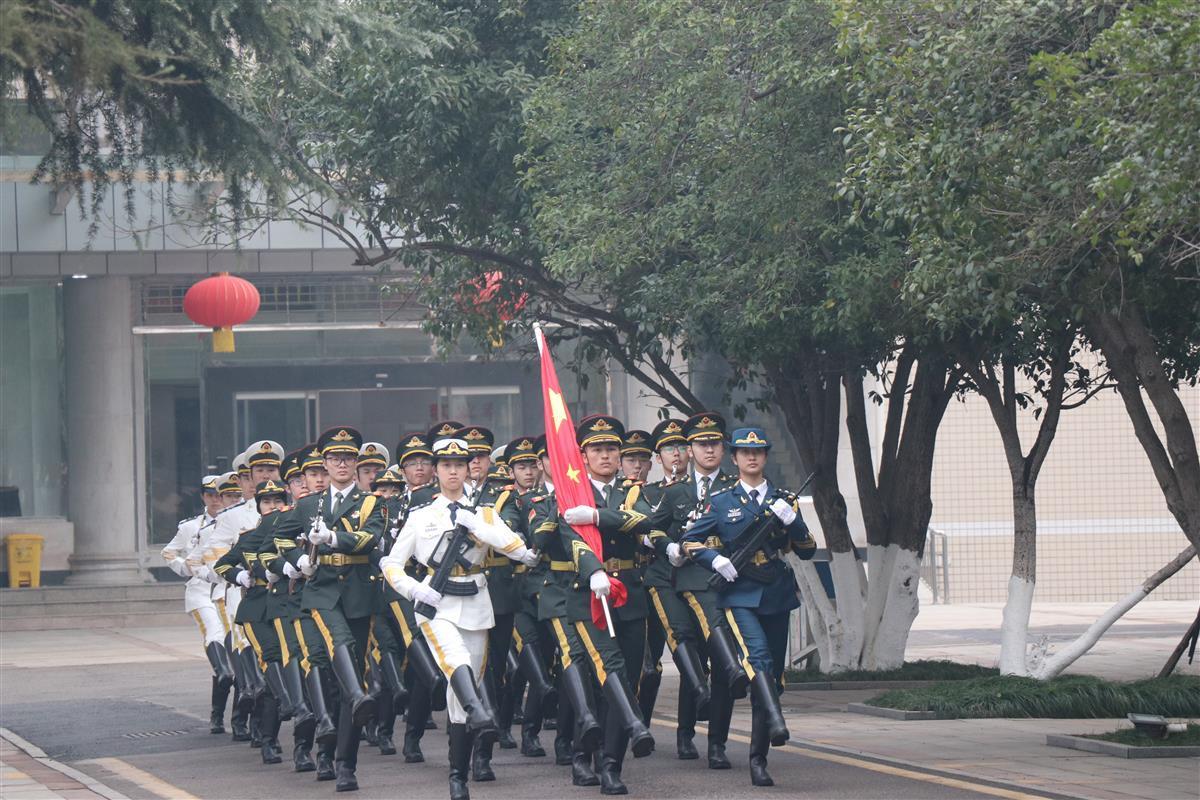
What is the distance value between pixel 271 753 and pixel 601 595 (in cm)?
334

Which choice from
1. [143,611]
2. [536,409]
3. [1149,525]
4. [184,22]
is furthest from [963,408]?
[184,22]

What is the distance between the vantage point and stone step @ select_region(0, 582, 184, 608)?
24.4 m

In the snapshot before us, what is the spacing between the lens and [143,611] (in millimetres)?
24844

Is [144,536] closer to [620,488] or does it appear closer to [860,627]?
[860,627]

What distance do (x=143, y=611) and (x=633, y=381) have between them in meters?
7.83

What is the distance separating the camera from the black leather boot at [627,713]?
9.08 m

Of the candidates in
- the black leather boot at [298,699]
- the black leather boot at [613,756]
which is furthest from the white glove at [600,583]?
the black leather boot at [298,699]

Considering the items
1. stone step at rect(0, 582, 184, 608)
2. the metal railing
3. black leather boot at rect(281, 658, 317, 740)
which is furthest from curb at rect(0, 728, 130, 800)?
the metal railing

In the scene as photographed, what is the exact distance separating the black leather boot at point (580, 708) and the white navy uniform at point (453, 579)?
483mm

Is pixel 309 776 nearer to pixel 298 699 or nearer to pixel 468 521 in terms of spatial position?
pixel 298 699

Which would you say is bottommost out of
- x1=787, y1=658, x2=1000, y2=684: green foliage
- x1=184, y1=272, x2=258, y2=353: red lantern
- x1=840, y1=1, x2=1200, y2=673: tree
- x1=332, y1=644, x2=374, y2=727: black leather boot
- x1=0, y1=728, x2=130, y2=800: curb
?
x1=0, y1=728, x2=130, y2=800: curb

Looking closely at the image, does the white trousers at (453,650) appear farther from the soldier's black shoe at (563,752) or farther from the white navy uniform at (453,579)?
the soldier's black shoe at (563,752)

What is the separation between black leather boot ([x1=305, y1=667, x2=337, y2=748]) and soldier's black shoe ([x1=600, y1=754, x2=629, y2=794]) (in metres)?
1.75

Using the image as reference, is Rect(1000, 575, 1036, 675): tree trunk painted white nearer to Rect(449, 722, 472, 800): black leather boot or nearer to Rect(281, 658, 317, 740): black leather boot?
Rect(281, 658, 317, 740): black leather boot
